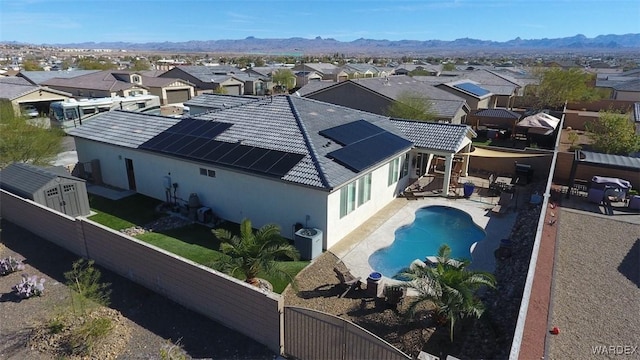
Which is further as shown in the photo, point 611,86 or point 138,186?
point 611,86

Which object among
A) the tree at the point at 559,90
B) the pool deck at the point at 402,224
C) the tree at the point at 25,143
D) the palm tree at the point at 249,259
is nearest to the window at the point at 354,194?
the pool deck at the point at 402,224

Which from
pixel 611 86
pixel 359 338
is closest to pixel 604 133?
pixel 359 338

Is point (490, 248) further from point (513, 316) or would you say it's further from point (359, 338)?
point (359, 338)

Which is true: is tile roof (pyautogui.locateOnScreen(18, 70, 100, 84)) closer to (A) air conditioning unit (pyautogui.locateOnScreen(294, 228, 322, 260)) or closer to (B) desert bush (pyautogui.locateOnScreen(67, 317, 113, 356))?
(A) air conditioning unit (pyautogui.locateOnScreen(294, 228, 322, 260))

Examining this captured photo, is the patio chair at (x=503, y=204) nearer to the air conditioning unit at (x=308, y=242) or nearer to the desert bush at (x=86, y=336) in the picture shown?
the air conditioning unit at (x=308, y=242)

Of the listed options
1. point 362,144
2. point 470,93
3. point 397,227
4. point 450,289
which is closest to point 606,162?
point 397,227

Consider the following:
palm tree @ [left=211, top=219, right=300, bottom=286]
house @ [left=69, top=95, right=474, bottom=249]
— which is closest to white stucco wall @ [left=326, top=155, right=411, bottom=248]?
house @ [left=69, top=95, right=474, bottom=249]

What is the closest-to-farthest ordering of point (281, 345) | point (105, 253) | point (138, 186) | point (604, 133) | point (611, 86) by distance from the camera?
point (281, 345) → point (105, 253) → point (138, 186) → point (604, 133) → point (611, 86)

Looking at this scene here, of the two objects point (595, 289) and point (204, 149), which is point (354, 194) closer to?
point (204, 149)
